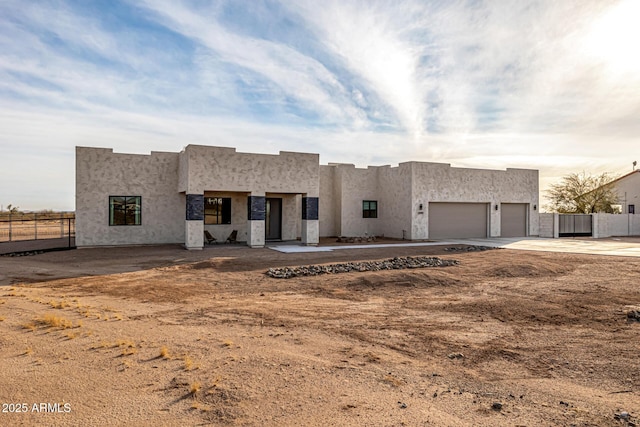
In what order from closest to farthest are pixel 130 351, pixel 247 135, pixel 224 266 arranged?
pixel 130 351, pixel 224 266, pixel 247 135

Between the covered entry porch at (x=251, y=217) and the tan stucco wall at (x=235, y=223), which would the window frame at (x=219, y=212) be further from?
the tan stucco wall at (x=235, y=223)

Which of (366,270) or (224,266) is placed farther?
(224,266)

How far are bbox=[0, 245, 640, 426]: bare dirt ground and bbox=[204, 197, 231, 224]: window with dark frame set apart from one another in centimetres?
1002

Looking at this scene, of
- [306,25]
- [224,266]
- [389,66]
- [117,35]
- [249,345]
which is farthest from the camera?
[389,66]

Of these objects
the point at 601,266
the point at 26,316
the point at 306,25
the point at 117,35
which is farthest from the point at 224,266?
the point at 601,266

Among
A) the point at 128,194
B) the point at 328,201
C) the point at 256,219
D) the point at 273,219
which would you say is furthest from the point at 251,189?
the point at 328,201

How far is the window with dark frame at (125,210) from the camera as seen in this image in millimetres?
20625

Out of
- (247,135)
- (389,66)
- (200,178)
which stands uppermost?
(389,66)

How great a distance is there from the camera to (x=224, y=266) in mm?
14938

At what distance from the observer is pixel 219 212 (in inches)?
898

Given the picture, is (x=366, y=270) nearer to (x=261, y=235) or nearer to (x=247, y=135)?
(x=261, y=235)

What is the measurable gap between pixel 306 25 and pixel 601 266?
14.8 metres

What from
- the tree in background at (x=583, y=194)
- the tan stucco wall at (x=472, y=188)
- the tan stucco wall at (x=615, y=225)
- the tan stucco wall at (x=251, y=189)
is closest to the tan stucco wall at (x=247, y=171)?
the tan stucco wall at (x=251, y=189)

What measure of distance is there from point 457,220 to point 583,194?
64.5 feet
